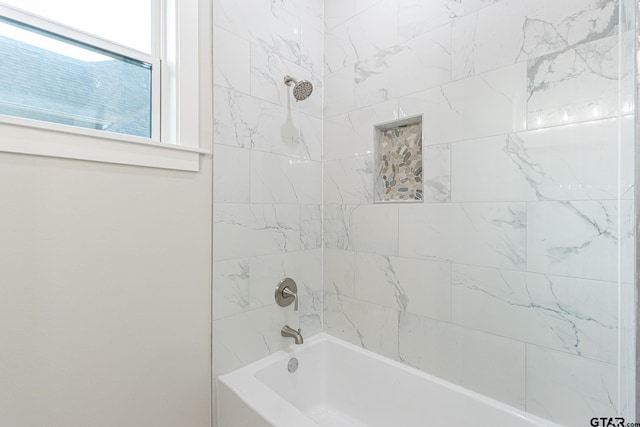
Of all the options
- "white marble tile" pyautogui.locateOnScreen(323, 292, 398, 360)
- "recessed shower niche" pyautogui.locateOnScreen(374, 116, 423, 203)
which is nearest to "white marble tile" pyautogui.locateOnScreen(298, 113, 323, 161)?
"recessed shower niche" pyautogui.locateOnScreen(374, 116, 423, 203)

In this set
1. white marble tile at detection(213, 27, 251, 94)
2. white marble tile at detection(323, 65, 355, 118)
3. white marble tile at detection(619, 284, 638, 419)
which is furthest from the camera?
white marble tile at detection(323, 65, 355, 118)

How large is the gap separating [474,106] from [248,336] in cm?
152

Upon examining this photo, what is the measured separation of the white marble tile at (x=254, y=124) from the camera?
1.43 meters

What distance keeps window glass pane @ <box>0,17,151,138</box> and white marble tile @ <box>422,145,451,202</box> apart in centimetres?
127

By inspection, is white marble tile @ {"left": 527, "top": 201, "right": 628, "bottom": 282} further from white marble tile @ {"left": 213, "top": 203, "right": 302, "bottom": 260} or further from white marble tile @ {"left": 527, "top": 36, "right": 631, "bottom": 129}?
white marble tile @ {"left": 213, "top": 203, "right": 302, "bottom": 260}

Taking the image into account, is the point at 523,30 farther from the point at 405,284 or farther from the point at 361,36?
the point at 405,284

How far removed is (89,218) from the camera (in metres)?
1.06

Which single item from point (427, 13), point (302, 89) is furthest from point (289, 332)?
point (427, 13)

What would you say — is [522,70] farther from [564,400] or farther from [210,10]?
[210,10]

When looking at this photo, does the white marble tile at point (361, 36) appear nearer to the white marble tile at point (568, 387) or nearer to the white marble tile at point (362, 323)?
the white marble tile at point (362, 323)

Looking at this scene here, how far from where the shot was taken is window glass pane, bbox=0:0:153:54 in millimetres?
1064

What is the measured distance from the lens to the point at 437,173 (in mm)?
1393

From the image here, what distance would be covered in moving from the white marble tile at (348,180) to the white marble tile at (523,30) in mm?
618

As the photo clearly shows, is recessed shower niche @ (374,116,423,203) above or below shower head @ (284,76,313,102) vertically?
below
